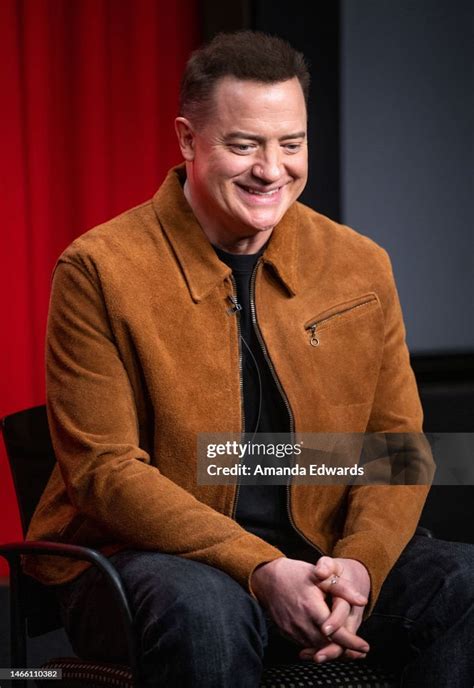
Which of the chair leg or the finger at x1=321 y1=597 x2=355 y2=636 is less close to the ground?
the finger at x1=321 y1=597 x2=355 y2=636

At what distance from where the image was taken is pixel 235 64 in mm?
2035

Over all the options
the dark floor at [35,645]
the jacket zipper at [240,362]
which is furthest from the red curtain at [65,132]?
the jacket zipper at [240,362]

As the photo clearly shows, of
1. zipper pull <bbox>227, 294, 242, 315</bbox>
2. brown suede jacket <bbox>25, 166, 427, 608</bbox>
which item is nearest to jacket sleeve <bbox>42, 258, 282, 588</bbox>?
brown suede jacket <bbox>25, 166, 427, 608</bbox>

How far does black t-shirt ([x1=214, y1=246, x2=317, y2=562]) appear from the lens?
2104 millimetres

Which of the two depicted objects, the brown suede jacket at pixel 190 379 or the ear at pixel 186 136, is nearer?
the brown suede jacket at pixel 190 379

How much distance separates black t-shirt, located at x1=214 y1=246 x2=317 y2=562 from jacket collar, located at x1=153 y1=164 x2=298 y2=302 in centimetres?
7

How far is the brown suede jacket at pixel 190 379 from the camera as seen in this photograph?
194 centimetres

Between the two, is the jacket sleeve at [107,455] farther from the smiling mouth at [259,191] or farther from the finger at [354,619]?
the smiling mouth at [259,191]

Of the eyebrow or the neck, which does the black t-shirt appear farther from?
the eyebrow

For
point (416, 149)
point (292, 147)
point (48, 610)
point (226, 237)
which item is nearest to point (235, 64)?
point (292, 147)

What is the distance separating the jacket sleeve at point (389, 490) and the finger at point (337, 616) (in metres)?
0.11

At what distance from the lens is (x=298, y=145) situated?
2.09 metres

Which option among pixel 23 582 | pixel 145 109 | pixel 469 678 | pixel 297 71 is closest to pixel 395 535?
pixel 469 678

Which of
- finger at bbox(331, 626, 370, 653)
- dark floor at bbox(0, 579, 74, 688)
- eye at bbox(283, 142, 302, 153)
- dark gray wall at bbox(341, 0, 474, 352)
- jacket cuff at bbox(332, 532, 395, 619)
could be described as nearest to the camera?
finger at bbox(331, 626, 370, 653)
